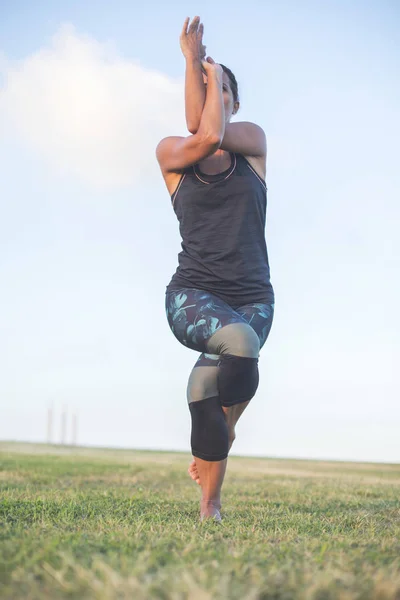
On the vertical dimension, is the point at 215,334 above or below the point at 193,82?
below

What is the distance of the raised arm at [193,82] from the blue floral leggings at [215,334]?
3.64ft

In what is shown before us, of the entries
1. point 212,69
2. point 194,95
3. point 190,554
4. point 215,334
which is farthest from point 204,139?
point 190,554

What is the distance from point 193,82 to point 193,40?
30 centimetres

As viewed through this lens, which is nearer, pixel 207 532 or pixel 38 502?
pixel 207 532

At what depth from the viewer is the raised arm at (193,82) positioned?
4512 millimetres

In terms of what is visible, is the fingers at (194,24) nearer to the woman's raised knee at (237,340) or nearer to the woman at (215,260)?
the woman at (215,260)

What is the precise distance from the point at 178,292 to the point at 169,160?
88 cm

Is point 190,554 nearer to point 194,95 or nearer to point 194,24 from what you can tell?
point 194,95

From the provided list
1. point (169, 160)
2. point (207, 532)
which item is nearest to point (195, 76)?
point (169, 160)

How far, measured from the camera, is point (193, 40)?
4.59 metres

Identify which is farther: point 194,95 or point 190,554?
point 194,95

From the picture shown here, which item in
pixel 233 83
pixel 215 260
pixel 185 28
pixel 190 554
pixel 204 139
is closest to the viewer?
pixel 190 554

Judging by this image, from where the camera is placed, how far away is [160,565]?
2.20m

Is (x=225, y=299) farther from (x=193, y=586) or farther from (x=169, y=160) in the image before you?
(x=193, y=586)
